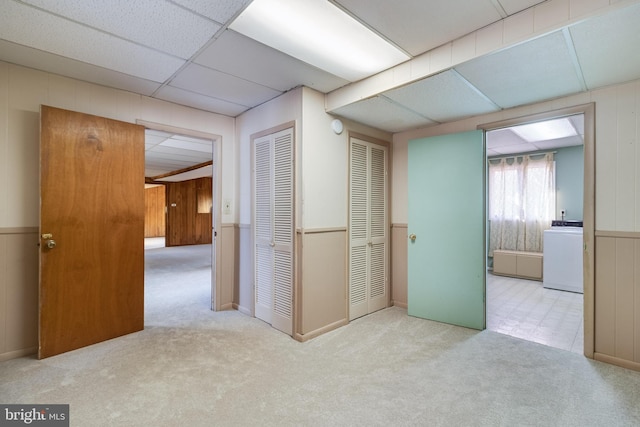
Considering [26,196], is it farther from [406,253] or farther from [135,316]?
[406,253]

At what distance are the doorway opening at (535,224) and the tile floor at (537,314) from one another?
11mm

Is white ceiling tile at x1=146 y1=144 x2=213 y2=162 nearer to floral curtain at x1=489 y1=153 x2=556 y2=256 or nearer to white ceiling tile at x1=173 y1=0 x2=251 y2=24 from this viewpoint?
white ceiling tile at x1=173 y1=0 x2=251 y2=24

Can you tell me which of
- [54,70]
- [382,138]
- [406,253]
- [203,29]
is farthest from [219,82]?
[406,253]

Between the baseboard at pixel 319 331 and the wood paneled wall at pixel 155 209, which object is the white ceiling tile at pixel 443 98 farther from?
the wood paneled wall at pixel 155 209

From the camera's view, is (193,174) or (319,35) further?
(193,174)

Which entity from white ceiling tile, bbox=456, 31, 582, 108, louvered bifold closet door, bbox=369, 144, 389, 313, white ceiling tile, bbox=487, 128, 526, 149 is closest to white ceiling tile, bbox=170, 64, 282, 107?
louvered bifold closet door, bbox=369, 144, 389, 313

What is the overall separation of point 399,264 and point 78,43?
385cm

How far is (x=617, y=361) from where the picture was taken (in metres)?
2.41

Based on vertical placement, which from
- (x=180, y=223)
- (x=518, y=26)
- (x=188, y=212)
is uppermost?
(x=518, y=26)

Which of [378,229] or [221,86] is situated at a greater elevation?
[221,86]

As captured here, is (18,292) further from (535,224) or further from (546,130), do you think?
(535,224)

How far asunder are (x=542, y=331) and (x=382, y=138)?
9.10 feet

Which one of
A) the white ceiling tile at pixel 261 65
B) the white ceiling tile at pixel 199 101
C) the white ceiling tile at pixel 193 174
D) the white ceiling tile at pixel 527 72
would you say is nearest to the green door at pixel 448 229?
the white ceiling tile at pixel 527 72

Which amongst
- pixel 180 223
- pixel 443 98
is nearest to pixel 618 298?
pixel 443 98
